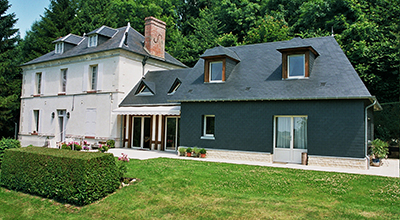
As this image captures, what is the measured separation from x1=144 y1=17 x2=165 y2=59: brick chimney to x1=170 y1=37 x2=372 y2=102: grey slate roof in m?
7.61

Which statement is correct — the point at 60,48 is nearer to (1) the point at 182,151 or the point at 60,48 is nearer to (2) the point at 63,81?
(2) the point at 63,81

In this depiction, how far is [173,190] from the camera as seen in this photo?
33.6 ft

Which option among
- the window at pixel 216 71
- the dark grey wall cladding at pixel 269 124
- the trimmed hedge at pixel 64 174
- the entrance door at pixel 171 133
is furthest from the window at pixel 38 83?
the trimmed hedge at pixel 64 174

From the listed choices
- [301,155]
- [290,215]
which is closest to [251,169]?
[301,155]

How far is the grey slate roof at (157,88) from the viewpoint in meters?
22.6

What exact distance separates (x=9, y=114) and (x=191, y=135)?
25.5 meters

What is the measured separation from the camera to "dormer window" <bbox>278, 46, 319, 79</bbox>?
52.7 feet

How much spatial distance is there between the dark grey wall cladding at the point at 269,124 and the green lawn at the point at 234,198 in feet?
9.45

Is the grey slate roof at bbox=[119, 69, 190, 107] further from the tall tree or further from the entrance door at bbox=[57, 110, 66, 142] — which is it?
the tall tree

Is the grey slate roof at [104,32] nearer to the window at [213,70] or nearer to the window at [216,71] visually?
the window at [213,70]

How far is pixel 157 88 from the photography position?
2348cm

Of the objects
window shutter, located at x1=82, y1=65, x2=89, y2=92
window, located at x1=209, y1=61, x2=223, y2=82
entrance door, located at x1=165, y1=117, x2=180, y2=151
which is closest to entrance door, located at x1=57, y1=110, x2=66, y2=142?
window shutter, located at x1=82, y1=65, x2=89, y2=92

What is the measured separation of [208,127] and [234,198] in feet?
30.0

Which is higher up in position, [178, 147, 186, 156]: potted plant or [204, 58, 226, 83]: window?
[204, 58, 226, 83]: window
